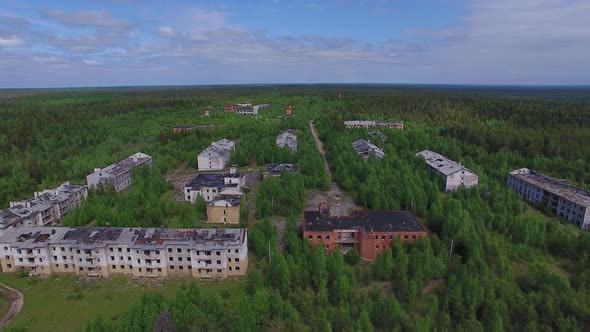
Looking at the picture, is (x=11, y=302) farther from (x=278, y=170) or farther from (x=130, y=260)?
(x=278, y=170)

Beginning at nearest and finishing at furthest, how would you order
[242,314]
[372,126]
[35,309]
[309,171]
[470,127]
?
[242,314], [35,309], [309,171], [470,127], [372,126]

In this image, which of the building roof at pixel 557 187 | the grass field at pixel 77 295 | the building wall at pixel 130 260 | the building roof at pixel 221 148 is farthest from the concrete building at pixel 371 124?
the grass field at pixel 77 295

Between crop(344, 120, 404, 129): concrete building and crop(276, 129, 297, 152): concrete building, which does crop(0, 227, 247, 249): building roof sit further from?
crop(344, 120, 404, 129): concrete building

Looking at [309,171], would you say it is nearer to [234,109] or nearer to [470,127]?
[470,127]

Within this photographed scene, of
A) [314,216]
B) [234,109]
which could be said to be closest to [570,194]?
[314,216]

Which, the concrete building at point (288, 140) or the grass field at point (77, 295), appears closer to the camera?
the grass field at point (77, 295)

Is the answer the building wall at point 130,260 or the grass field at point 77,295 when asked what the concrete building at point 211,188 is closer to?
the building wall at point 130,260
